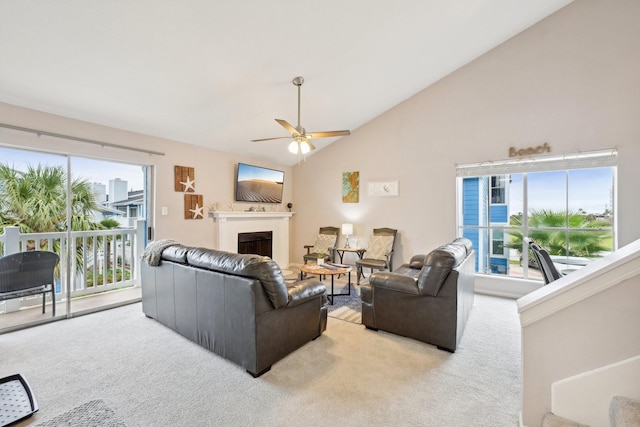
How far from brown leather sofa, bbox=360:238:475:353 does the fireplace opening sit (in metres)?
3.29

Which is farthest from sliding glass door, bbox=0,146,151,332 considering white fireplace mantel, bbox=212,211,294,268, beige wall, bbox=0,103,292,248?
white fireplace mantel, bbox=212,211,294,268

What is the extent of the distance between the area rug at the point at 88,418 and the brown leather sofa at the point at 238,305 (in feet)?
2.67

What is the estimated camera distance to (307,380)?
7.04 ft

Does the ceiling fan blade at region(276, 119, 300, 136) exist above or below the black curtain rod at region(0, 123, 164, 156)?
above

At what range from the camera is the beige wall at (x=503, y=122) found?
3615 mm

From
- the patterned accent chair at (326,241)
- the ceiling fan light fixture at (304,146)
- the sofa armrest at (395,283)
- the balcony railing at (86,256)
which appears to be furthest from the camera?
the patterned accent chair at (326,241)

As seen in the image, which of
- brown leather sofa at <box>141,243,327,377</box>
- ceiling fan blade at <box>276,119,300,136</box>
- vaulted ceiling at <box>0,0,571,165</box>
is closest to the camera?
brown leather sofa at <box>141,243,327,377</box>

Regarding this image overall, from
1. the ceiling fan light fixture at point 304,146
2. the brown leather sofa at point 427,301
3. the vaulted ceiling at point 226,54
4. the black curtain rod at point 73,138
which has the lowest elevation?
the brown leather sofa at point 427,301

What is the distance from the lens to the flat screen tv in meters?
5.59

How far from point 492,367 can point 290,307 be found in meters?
1.82

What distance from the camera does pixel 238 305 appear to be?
2.22 meters

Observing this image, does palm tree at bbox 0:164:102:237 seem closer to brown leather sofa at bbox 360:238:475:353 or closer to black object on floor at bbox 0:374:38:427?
black object on floor at bbox 0:374:38:427

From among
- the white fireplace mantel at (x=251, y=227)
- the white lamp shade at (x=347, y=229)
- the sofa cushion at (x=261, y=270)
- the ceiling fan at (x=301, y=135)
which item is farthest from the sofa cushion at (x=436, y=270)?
the white fireplace mantel at (x=251, y=227)

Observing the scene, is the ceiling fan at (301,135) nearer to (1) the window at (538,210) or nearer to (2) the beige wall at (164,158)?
(2) the beige wall at (164,158)
